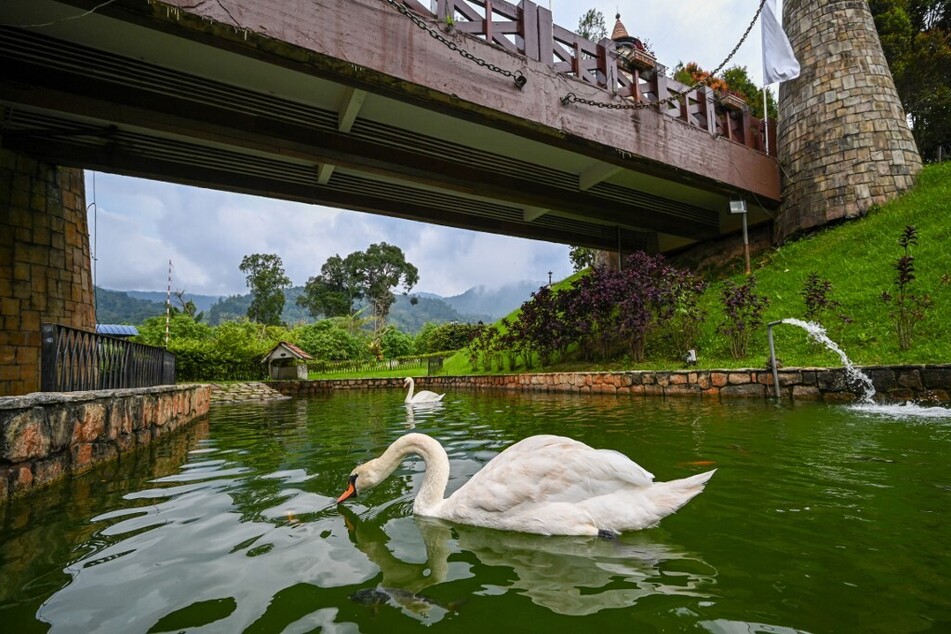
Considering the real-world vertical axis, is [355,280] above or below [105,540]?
above

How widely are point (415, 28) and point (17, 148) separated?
7.37 m

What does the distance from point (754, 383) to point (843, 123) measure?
11.8 meters

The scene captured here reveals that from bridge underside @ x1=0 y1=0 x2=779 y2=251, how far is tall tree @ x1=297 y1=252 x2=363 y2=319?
55.3 metres

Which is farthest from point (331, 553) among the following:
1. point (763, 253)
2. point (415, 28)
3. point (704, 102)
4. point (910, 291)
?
point (763, 253)

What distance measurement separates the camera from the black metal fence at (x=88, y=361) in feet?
14.3

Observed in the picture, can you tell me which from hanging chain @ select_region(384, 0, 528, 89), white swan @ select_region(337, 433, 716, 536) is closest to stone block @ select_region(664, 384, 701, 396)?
hanging chain @ select_region(384, 0, 528, 89)

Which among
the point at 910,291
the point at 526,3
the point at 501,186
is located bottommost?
the point at 910,291

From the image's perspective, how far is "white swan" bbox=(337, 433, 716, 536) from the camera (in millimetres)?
2723

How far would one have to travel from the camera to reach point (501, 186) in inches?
514

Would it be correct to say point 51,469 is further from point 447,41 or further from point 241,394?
point 241,394

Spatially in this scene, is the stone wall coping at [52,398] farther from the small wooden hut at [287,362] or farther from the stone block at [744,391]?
the small wooden hut at [287,362]

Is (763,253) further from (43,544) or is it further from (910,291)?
(43,544)

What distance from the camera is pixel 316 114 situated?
382 inches

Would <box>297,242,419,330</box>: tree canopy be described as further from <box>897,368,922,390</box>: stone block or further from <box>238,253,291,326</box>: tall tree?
<box>897,368,922,390</box>: stone block
